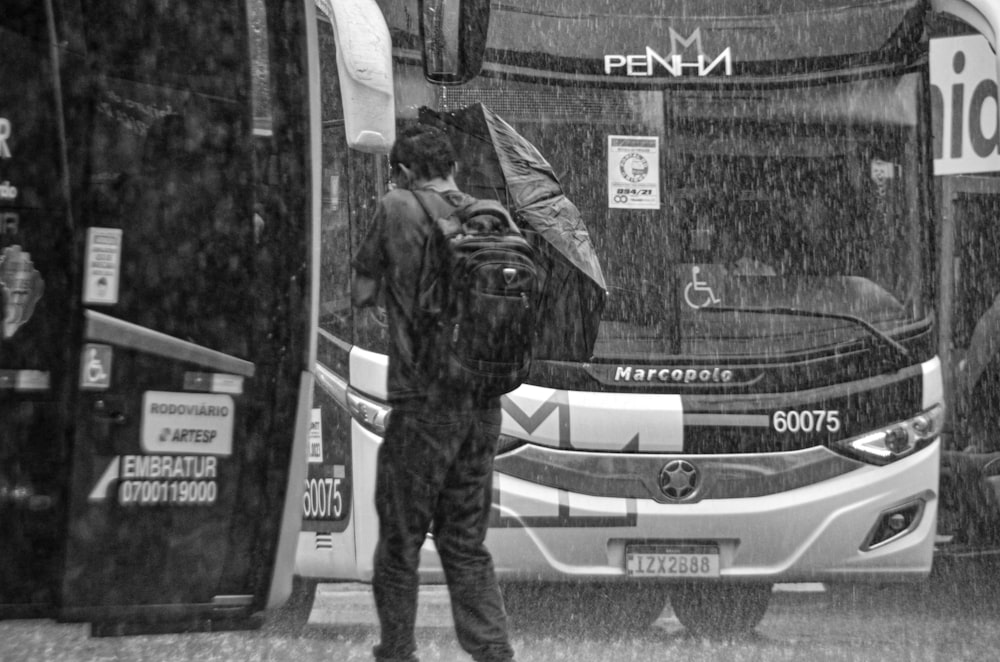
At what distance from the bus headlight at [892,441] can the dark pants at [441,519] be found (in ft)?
7.34

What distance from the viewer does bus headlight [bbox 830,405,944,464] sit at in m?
7.74

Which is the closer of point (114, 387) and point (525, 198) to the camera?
point (114, 387)

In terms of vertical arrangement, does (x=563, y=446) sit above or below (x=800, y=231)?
below

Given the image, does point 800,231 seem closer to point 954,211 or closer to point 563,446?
point 563,446

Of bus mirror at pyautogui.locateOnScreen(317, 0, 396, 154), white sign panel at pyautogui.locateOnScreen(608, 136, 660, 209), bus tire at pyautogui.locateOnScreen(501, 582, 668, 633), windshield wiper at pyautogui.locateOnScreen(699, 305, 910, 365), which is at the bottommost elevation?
bus tire at pyautogui.locateOnScreen(501, 582, 668, 633)

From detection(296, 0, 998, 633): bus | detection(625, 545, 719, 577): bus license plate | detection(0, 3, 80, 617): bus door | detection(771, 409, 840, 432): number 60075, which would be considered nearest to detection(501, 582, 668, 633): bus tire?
detection(625, 545, 719, 577): bus license plate

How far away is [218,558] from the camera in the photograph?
17.8ft

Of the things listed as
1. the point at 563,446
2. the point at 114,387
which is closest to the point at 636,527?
the point at 563,446

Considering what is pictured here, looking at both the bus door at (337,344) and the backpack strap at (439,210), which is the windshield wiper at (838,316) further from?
the backpack strap at (439,210)

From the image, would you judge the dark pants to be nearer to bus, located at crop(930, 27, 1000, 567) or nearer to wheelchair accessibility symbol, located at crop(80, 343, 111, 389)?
wheelchair accessibility symbol, located at crop(80, 343, 111, 389)

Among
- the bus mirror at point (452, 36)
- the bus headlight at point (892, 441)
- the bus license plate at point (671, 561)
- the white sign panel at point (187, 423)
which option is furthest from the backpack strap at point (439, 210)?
the bus headlight at point (892, 441)

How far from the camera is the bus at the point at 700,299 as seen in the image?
7586mm

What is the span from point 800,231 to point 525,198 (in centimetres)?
165

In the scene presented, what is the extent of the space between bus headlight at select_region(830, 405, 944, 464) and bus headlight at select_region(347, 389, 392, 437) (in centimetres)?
212
